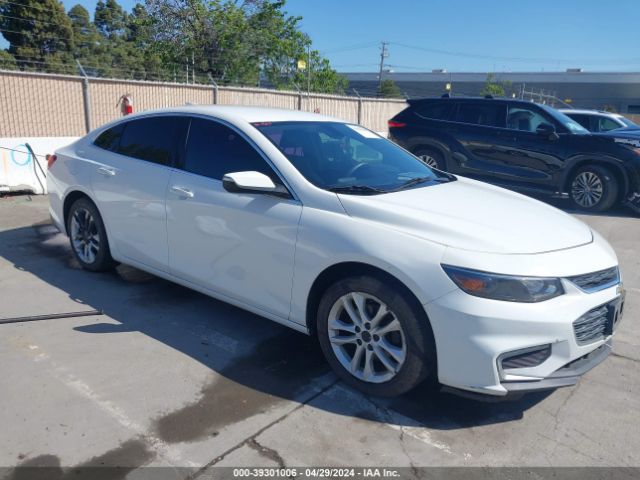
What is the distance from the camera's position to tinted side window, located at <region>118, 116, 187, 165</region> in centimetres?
452

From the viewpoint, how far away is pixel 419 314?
3070 mm

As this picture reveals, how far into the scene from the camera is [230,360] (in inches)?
149

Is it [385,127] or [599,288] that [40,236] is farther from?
[385,127]

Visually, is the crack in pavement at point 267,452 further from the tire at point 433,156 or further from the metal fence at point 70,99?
the metal fence at point 70,99

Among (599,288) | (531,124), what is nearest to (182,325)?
(599,288)

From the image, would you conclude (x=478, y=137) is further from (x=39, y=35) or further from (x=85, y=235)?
(x=39, y=35)

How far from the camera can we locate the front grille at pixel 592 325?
3033 millimetres

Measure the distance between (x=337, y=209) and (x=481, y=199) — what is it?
1148 millimetres

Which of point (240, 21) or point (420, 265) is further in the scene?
Result: point (240, 21)

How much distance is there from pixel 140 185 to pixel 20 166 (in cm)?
583

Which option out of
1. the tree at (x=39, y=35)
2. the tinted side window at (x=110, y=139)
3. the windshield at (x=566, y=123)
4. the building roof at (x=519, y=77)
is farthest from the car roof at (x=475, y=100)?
the building roof at (x=519, y=77)

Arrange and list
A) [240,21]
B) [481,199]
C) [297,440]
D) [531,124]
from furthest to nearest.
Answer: [240,21] < [531,124] < [481,199] < [297,440]

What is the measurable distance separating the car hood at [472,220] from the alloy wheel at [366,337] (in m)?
0.50

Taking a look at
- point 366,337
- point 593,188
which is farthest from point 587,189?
point 366,337
